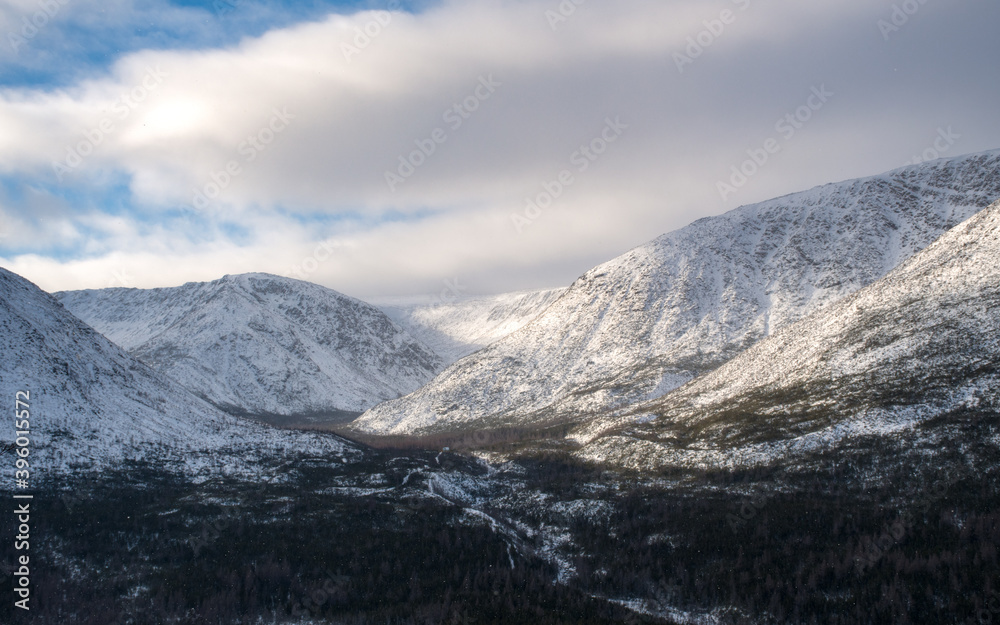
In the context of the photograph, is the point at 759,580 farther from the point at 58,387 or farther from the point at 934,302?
the point at 58,387

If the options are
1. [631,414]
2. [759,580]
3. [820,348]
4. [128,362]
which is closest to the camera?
[759,580]

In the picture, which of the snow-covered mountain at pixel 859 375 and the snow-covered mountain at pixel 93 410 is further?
the snow-covered mountain at pixel 93 410

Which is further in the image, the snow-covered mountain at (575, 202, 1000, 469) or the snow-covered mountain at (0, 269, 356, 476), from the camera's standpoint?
the snow-covered mountain at (0, 269, 356, 476)

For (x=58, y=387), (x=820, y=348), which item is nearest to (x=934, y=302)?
Answer: (x=820, y=348)
